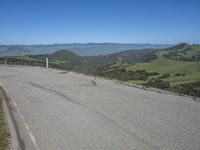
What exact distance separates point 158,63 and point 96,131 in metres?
38.2

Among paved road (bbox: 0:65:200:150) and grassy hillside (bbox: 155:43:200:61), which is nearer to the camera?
paved road (bbox: 0:65:200:150)

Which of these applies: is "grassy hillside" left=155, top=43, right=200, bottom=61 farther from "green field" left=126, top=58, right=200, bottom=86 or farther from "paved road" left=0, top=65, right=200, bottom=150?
"paved road" left=0, top=65, right=200, bottom=150

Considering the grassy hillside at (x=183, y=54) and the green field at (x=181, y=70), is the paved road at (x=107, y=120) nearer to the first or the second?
the green field at (x=181, y=70)

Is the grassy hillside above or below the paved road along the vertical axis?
below

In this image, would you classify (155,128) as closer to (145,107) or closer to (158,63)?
(145,107)

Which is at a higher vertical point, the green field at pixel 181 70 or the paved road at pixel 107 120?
the paved road at pixel 107 120

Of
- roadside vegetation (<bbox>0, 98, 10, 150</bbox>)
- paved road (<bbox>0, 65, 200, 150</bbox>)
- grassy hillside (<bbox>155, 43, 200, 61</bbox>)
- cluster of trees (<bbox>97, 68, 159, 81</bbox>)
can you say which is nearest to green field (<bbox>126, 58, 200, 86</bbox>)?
cluster of trees (<bbox>97, 68, 159, 81</bbox>)

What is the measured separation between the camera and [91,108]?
31.0ft

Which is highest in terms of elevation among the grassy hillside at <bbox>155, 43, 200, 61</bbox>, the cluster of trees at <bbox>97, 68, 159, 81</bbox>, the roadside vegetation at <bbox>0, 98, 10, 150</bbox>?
the roadside vegetation at <bbox>0, 98, 10, 150</bbox>

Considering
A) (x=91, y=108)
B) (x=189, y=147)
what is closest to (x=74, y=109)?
(x=91, y=108)

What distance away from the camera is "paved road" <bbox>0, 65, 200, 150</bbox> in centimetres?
598

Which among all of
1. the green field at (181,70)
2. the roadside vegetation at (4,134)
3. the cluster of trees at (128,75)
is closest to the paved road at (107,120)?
the roadside vegetation at (4,134)

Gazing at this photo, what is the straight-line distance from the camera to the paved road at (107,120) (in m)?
5.98

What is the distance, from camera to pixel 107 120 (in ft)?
25.7
